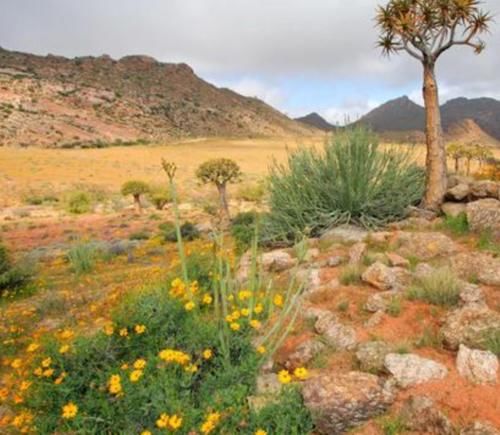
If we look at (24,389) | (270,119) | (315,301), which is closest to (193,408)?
(24,389)

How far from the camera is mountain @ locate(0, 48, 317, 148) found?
6762cm

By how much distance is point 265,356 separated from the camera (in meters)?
3.44

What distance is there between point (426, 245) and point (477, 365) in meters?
2.63

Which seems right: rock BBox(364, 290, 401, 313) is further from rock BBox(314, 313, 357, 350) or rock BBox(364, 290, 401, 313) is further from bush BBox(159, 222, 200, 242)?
bush BBox(159, 222, 200, 242)

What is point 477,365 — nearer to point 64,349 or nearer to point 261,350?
point 261,350

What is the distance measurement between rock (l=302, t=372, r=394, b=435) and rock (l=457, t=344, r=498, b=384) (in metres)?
0.54

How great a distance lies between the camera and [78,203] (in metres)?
21.1

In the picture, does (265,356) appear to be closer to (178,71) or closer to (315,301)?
(315,301)

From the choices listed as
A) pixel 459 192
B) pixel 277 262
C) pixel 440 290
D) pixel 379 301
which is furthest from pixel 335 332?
pixel 459 192

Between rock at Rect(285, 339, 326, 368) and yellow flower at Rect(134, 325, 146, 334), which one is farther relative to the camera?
rock at Rect(285, 339, 326, 368)

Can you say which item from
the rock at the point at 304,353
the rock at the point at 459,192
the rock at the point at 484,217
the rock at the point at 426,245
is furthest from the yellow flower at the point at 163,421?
the rock at the point at 459,192

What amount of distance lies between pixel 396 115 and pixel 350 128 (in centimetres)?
15598

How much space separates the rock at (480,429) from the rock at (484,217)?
11.8ft

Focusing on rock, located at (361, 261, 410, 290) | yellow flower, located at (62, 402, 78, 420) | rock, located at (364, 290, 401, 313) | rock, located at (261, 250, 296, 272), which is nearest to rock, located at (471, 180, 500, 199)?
rock, located at (361, 261, 410, 290)
